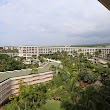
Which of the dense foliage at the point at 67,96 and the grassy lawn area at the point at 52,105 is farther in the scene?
the grassy lawn area at the point at 52,105

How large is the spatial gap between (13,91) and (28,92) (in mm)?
4449

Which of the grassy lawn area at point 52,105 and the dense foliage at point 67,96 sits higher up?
the dense foliage at point 67,96

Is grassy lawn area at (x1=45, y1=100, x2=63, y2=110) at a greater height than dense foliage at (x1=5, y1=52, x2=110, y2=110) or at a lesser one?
lesser

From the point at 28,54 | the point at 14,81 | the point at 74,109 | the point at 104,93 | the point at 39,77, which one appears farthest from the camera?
the point at 28,54

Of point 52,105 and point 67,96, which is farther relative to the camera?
point 52,105

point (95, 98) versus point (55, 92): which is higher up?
point (95, 98)

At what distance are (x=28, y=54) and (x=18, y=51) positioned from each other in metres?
5.66

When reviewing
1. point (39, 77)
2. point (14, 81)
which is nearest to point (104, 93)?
point (14, 81)

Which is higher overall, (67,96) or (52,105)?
(67,96)

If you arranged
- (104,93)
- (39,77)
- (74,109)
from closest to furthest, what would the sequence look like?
Result: (74,109) < (104,93) < (39,77)

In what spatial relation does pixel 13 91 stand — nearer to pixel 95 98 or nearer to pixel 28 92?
pixel 28 92

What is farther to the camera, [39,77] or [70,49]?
[70,49]

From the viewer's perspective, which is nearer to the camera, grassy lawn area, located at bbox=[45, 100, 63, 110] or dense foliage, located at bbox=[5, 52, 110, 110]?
dense foliage, located at bbox=[5, 52, 110, 110]

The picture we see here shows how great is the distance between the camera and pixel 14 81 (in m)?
23.8
